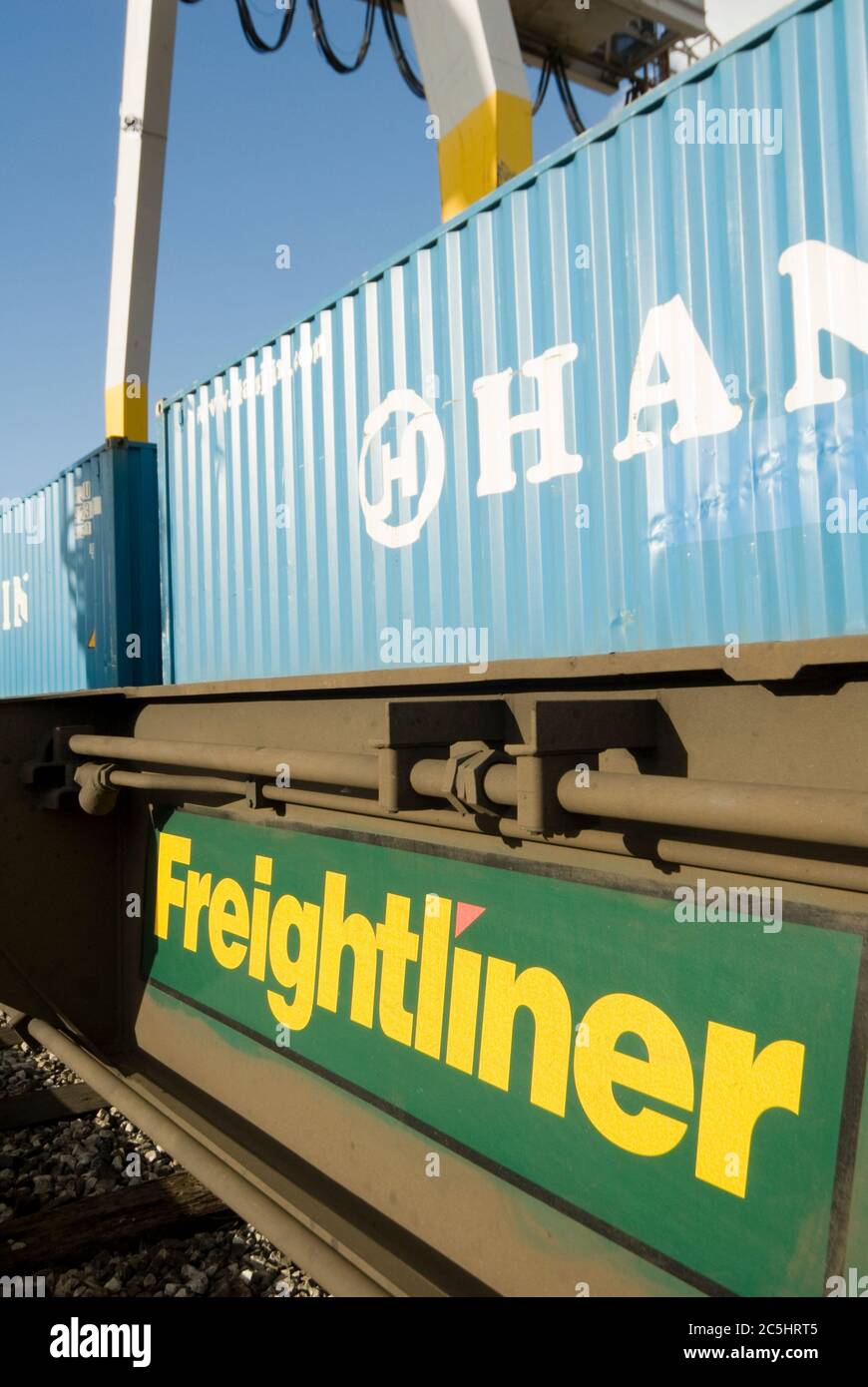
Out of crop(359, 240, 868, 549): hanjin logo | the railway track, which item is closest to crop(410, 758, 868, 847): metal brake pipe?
crop(359, 240, 868, 549): hanjin logo

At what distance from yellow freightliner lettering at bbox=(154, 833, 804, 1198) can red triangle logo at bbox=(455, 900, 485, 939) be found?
0.18 ft

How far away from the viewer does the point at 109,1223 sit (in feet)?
14.5

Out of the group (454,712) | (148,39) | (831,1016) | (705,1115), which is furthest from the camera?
(148,39)

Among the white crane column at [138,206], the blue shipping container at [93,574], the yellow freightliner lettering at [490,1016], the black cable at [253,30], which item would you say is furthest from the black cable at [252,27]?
the yellow freightliner lettering at [490,1016]

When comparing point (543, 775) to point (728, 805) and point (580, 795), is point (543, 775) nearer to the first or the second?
point (580, 795)

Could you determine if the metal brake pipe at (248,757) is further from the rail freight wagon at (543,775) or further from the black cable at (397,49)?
the black cable at (397,49)

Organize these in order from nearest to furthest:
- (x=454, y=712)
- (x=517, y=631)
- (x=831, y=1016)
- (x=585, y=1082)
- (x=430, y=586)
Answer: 1. (x=831, y=1016)
2. (x=585, y=1082)
3. (x=454, y=712)
4. (x=517, y=631)
5. (x=430, y=586)

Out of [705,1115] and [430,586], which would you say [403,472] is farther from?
[705,1115]

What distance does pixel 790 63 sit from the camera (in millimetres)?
3367

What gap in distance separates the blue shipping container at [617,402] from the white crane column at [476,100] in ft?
13.1

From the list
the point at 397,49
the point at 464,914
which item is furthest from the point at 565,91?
the point at 464,914

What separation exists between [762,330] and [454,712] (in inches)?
70.9

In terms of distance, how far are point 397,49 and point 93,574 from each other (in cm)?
1965
